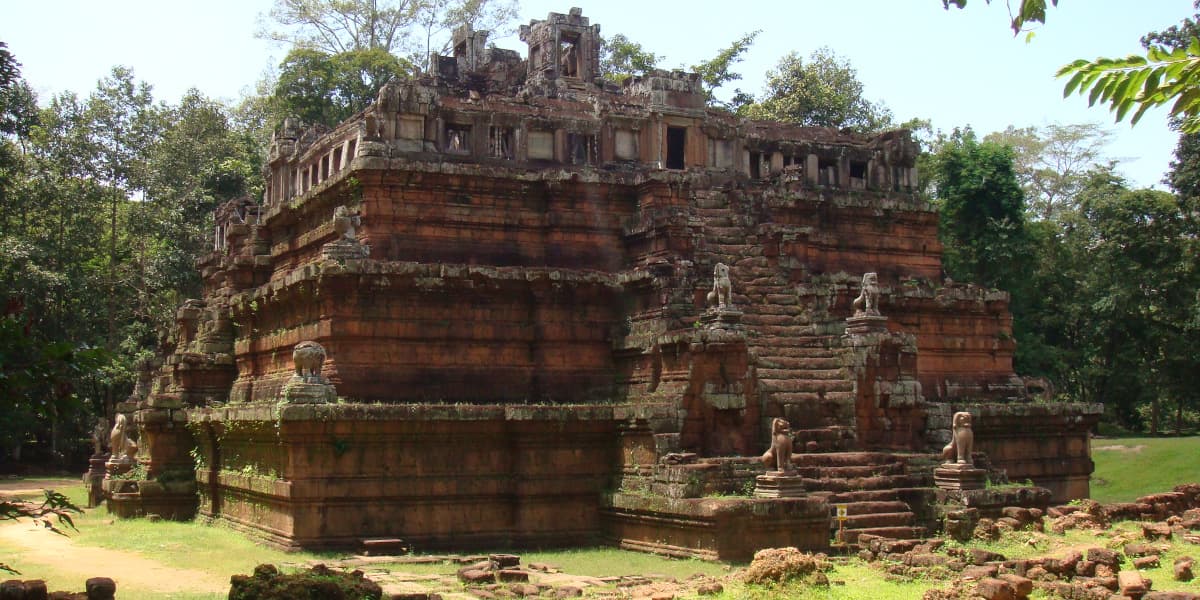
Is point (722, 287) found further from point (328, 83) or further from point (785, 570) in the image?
point (328, 83)

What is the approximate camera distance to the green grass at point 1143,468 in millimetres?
35031

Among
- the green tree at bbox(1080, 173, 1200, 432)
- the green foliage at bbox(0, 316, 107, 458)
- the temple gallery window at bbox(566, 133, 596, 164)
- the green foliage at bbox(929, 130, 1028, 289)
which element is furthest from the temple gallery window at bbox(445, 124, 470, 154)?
the green tree at bbox(1080, 173, 1200, 432)

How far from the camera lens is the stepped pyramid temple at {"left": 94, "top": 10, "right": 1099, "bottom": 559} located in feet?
70.6

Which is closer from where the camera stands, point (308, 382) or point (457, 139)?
point (308, 382)

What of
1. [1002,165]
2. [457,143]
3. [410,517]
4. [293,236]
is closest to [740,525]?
[410,517]

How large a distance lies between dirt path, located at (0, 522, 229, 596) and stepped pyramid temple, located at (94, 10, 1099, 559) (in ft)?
8.62

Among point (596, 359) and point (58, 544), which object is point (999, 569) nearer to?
point (596, 359)

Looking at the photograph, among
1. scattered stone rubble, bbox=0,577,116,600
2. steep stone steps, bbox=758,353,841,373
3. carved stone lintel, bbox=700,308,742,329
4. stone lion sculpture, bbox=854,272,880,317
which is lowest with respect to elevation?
scattered stone rubble, bbox=0,577,116,600

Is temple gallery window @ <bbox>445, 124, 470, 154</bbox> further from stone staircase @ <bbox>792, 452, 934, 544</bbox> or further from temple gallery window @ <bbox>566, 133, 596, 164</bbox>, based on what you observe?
stone staircase @ <bbox>792, 452, 934, 544</bbox>

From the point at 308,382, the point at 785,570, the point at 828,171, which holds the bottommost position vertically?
the point at 785,570

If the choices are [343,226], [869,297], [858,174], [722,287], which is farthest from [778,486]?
[858,174]

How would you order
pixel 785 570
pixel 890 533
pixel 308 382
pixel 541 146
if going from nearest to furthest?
1. pixel 785 570
2. pixel 890 533
3. pixel 308 382
4. pixel 541 146

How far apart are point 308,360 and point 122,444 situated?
1178cm

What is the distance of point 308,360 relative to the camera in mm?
21172
